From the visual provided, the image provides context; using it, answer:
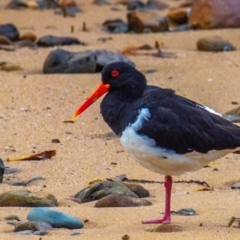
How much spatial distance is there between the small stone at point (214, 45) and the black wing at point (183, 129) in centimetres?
464

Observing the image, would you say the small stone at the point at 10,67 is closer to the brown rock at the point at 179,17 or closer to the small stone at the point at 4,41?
the small stone at the point at 4,41

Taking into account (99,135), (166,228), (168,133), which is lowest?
(99,135)

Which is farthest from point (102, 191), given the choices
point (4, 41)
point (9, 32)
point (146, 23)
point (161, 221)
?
point (146, 23)

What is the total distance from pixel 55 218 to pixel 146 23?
6560 millimetres

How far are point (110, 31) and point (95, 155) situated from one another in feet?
16.3

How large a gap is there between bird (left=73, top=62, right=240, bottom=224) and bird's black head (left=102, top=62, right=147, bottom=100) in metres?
0.06

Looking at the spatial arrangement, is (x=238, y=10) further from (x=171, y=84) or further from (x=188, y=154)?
(x=188, y=154)

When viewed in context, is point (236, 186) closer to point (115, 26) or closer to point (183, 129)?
point (183, 129)

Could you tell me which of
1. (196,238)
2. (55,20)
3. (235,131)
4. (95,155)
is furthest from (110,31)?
(196,238)

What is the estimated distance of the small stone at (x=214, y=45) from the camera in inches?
390

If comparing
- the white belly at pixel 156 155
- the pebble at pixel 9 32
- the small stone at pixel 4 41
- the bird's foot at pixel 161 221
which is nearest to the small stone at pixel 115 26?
the pebble at pixel 9 32

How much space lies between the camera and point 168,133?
5.21 metres

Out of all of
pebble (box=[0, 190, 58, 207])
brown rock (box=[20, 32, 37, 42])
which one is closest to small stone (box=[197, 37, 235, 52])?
brown rock (box=[20, 32, 37, 42])

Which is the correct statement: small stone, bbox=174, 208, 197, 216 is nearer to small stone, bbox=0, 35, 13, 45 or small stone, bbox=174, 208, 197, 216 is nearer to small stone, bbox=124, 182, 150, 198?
small stone, bbox=124, 182, 150, 198
